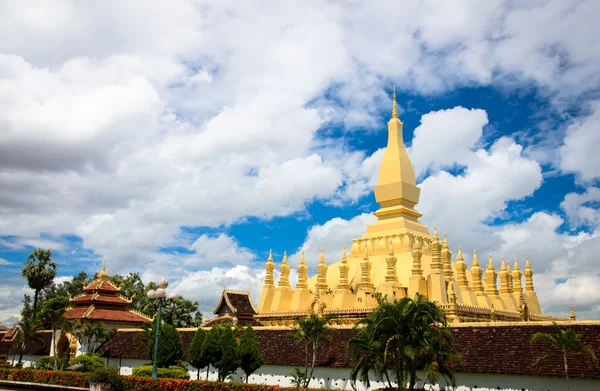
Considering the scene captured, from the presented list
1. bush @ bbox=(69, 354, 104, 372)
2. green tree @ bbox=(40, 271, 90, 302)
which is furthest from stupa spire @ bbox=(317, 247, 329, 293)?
green tree @ bbox=(40, 271, 90, 302)

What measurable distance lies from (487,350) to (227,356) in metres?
11.8

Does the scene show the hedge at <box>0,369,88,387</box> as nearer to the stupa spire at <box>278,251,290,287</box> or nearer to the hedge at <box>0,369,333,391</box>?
the hedge at <box>0,369,333,391</box>

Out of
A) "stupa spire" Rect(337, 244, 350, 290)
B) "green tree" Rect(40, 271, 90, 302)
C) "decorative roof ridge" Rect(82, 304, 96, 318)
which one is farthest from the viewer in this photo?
"green tree" Rect(40, 271, 90, 302)

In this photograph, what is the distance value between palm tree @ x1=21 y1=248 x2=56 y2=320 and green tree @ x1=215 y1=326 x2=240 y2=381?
3849 cm

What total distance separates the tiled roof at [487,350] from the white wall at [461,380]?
29cm

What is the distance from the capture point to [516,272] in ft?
131

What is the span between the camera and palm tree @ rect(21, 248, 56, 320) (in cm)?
5934

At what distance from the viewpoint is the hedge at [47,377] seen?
2744 cm

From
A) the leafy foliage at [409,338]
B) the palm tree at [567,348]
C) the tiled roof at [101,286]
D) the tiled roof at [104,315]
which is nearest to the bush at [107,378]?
the leafy foliage at [409,338]

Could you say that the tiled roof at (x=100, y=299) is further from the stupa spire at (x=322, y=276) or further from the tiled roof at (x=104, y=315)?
the stupa spire at (x=322, y=276)

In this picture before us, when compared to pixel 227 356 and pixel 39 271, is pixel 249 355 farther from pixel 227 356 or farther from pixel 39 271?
pixel 39 271

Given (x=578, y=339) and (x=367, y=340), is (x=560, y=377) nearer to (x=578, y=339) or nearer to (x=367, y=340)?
(x=578, y=339)

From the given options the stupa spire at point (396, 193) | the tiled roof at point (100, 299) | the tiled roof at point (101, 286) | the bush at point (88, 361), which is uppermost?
the stupa spire at point (396, 193)

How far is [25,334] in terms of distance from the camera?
39.4m
